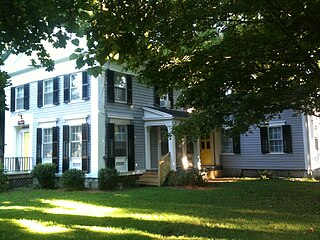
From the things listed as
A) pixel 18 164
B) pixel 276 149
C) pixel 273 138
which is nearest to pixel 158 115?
pixel 273 138

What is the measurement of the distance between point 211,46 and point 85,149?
9.54 m

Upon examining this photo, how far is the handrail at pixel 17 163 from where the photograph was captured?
728 inches

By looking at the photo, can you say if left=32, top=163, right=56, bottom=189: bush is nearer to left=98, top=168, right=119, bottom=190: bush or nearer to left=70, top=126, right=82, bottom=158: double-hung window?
left=70, top=126, right=82, bottom=158: double-hung window

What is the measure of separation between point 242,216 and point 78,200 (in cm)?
580

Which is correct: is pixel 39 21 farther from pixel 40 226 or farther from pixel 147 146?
pixel 147 146

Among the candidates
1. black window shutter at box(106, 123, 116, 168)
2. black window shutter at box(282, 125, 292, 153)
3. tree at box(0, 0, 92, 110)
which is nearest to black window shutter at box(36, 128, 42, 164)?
black window shutter at box(106, 123, 116, 168)

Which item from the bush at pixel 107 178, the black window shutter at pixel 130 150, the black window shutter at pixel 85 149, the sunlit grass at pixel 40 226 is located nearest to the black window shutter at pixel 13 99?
the black window shutter at pixel 85 149

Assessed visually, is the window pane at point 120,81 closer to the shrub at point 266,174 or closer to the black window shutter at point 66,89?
the black window shutter at point 66,89

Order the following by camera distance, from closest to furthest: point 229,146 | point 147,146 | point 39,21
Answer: point 39,21
point 147,146
point 229,146

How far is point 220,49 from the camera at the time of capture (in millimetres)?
8000

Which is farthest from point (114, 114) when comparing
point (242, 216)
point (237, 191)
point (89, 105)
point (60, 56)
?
point (242, 216)

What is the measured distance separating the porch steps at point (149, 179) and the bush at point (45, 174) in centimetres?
401

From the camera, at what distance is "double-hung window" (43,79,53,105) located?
59.5ft

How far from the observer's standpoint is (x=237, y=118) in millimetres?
10688
